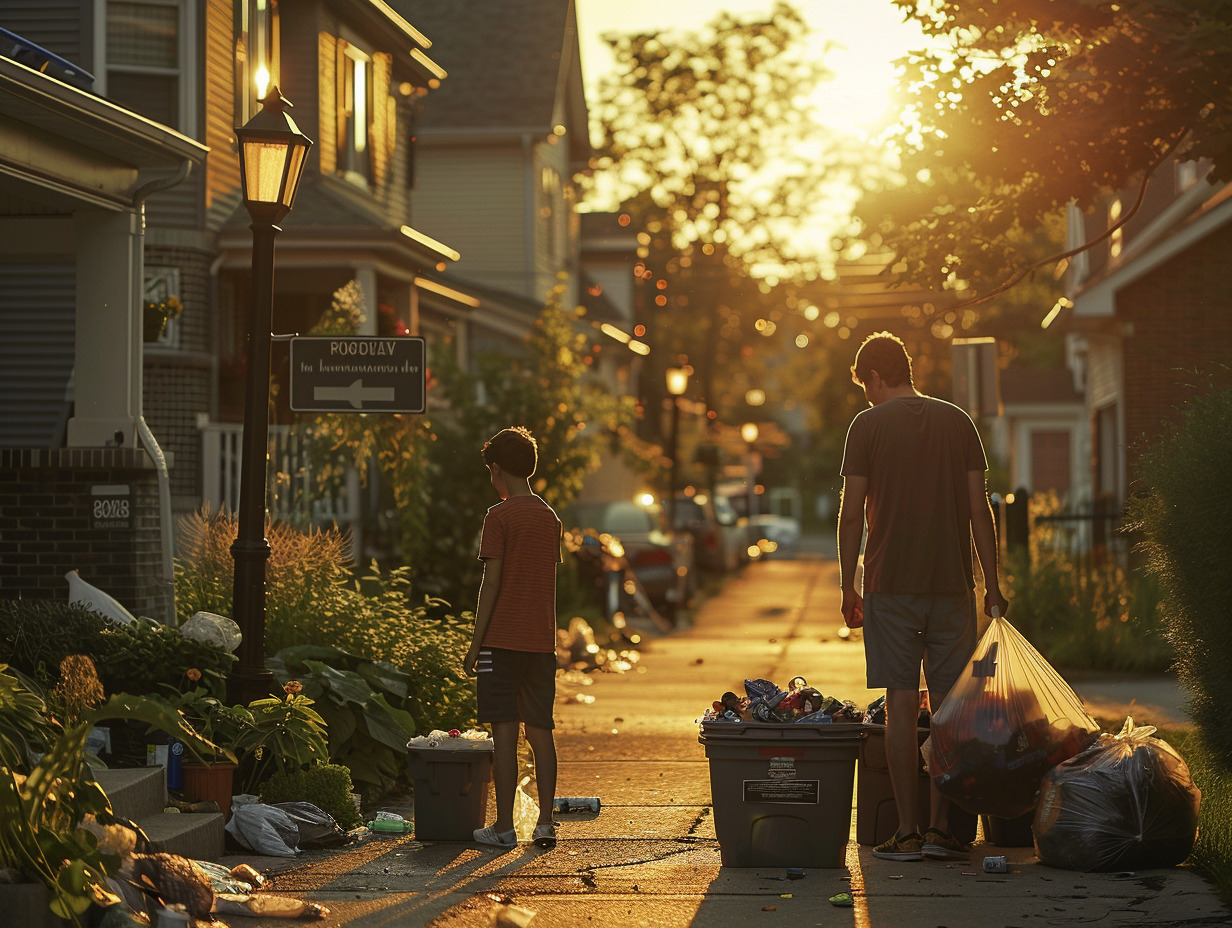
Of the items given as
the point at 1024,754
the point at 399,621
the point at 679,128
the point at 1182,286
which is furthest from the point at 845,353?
the point at 1024,754

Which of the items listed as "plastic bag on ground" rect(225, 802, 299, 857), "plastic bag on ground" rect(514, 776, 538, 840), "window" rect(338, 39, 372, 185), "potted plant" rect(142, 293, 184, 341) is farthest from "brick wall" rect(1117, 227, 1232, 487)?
"plastic bag on ground" rect(225, 802, 299, 857)

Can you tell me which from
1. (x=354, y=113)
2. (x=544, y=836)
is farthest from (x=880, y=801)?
(x=354, y=113)

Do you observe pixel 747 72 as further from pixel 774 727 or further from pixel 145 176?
pixel 774 727

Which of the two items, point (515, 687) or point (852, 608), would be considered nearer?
point (852, 608)

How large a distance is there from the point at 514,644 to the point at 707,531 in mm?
26161

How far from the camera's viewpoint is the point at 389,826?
26.4 feet

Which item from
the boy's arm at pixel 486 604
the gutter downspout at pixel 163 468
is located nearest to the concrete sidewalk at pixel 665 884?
the boy's arm at pixel 486 604

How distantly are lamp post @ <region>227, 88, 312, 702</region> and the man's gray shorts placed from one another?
311cm

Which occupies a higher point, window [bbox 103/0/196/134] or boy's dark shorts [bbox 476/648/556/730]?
window [bbox 103/0/196/134]

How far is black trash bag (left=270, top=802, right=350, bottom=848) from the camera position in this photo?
25.0 ft

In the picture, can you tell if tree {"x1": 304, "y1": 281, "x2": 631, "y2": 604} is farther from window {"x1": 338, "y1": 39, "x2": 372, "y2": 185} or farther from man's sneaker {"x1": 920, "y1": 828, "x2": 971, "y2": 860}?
man's sneaker {"x1": 920, "y1": 828, "x2": 971, "y2": 860}

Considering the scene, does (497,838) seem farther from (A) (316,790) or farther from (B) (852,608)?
(B) (852,608)

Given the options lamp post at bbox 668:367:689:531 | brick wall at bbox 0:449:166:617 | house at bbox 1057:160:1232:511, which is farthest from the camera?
lamp post at bbox 668:367:689:531

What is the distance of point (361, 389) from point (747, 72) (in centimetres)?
3268
